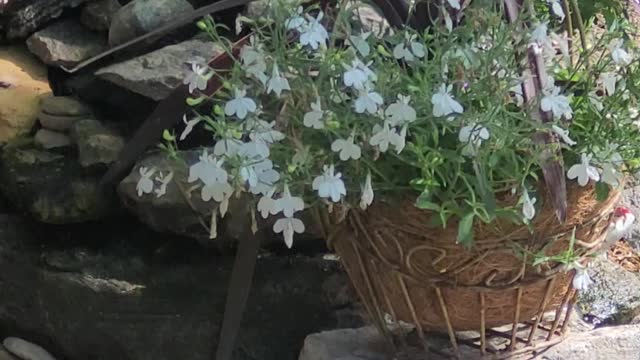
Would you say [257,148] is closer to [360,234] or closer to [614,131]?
[360,234]

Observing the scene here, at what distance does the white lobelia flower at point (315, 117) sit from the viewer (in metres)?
1.29

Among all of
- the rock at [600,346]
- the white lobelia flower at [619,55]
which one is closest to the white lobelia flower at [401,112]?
the white lobelia flower at [619,55]

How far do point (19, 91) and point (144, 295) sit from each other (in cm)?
52

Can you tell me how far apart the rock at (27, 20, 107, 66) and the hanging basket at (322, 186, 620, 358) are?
83cm

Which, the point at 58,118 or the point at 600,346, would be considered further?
the point at 58,118

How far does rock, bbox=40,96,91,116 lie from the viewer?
2025 millimetres

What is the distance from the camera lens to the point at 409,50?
1.34 meters

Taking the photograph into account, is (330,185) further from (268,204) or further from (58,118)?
(58,118)

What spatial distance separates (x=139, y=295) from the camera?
187cm

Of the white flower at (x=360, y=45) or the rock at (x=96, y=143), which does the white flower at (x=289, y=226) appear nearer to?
the white flower at (x=360, y=45)

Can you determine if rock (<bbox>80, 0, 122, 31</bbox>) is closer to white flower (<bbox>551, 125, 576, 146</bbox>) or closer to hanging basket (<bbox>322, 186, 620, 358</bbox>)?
hanging basket (<bbox>322, 186, 620, 358</bbox>)

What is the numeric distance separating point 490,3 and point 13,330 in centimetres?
115

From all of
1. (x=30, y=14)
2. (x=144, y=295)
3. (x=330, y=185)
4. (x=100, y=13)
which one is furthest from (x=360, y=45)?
(x=30, y=14)

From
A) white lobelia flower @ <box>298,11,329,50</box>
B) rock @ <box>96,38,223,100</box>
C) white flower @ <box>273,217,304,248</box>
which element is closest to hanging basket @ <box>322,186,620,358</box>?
white flower @ <box>273,217,304,248</box>
